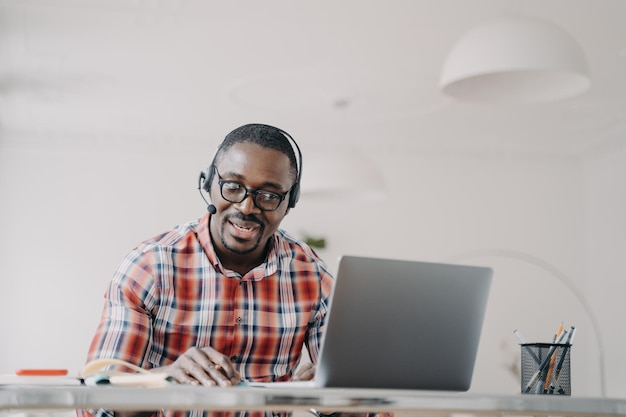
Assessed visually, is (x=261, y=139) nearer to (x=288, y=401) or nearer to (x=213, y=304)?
(x=213, y=304)

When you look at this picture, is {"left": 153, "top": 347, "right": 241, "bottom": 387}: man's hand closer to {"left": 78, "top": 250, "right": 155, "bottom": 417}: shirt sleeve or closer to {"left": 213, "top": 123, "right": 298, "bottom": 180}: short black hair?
{"left": 78, "top": 250, "right": 155, "bottom": 417}: shirt sleeve

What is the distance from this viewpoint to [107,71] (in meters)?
5.64

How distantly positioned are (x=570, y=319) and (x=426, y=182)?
5.99 feet

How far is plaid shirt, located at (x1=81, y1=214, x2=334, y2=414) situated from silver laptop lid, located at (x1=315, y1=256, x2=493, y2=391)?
22.5 inches

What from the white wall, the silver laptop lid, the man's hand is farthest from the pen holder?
the white wall

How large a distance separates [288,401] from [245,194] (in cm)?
81

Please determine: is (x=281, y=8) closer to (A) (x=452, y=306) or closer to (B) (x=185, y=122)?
(B) (x=185, y=122)

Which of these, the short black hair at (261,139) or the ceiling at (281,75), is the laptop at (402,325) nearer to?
the short black hair at (261,139)

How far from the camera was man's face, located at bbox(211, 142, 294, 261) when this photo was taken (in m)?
1.84

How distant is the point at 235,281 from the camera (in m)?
1.91

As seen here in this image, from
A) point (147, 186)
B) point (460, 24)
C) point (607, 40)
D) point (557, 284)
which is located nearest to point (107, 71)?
point (147, 186)

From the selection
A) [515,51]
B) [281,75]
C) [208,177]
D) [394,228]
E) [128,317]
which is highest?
[281,75]

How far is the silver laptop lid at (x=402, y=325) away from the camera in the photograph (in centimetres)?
130

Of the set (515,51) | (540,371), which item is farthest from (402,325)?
(515,51)
